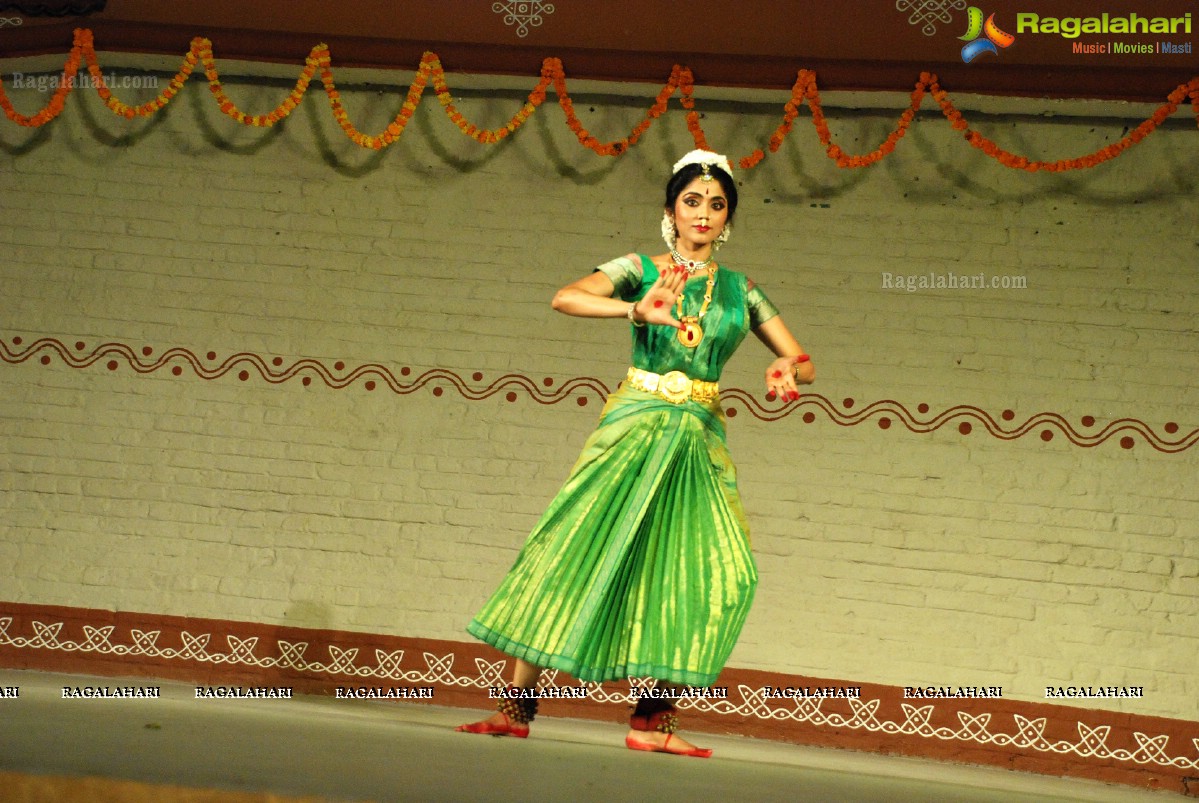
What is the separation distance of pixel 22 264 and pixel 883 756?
3960 mm

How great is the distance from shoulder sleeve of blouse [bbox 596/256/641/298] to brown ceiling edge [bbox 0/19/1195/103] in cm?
213

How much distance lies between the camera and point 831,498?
5.08 metres

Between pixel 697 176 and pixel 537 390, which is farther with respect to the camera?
pixel 537 390

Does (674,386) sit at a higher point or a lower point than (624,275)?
lower

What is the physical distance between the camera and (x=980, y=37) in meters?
4.90

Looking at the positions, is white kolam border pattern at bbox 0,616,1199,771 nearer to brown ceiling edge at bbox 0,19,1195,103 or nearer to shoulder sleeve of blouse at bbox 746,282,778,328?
shoulder sleeve of blouse at bbox 746,282,778,328

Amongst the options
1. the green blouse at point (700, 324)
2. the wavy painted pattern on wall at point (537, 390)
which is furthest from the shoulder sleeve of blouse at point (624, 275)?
the wavy painted pattern on wall at point (537, 390)

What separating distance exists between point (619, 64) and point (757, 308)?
85.4 inches

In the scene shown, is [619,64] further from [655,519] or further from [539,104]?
[655,519]

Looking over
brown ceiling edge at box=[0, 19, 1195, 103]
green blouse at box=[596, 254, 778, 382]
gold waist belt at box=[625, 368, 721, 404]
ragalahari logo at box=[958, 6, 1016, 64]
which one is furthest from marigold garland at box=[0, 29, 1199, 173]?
gold waist belt at box=[625, 368, 721, 404]

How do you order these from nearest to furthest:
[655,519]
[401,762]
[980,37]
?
[401,762]
[655,519]
[980,37]

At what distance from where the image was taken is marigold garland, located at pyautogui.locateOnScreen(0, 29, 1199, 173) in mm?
4961

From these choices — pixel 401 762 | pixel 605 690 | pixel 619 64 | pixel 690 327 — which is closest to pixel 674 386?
pixel 690 327

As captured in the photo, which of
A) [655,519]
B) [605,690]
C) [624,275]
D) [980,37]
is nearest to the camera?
[655,519]
